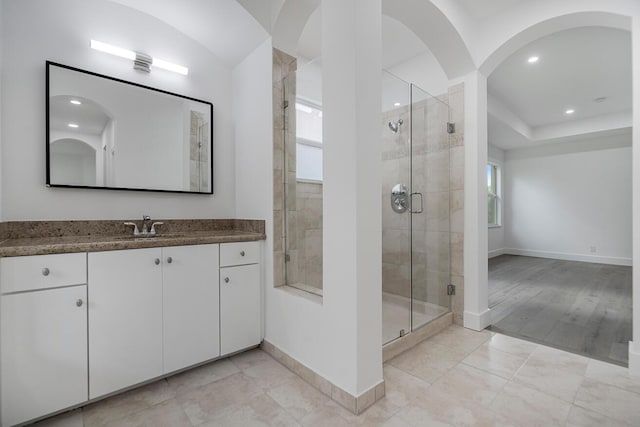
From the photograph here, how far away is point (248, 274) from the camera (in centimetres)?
209

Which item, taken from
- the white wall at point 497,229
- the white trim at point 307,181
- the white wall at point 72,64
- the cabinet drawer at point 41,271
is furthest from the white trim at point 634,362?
the white wall at point 497,229

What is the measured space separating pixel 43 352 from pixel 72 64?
5.71 ft

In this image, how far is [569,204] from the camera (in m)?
6.20

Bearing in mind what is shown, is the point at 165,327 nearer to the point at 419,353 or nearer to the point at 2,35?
the point at 419,353

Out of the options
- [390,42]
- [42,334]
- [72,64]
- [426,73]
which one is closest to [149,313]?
[42,334]

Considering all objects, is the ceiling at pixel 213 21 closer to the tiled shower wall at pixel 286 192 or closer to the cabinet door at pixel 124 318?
the tiled shower wall at pixel 286 192

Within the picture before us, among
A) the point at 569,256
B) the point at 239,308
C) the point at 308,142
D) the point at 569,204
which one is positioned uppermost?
the point at 308,142

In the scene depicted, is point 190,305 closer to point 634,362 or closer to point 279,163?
point 279,163

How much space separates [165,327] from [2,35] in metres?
1.94

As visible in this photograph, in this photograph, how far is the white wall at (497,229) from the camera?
662cm

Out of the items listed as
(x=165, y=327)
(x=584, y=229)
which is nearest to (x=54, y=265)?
(x=165, y=327)

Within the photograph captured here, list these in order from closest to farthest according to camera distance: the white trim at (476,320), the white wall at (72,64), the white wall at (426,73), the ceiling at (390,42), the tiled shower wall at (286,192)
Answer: the white wall at (72,64) → the tiled shower wall at (286,192) → the white trim at (476,320) → the ceiling at (390,42) → the white wall at (426,73)

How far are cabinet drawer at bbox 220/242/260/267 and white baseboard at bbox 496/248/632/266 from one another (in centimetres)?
634

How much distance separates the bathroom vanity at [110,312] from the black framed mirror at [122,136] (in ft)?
1.33
